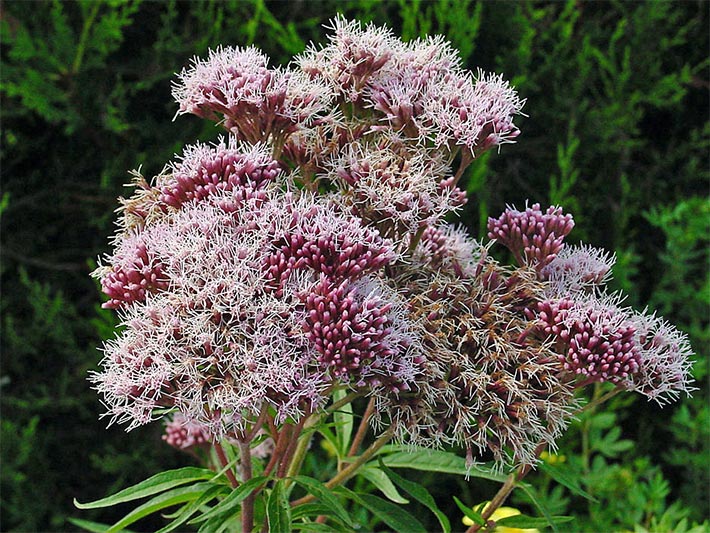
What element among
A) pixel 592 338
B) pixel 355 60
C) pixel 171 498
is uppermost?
pixel 355 60

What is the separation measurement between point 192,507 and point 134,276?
1.02 feet

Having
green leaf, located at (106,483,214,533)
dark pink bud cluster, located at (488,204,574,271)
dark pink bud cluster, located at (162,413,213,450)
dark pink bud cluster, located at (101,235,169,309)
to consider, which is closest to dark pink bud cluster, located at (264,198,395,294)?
dark pink bud cluster, located at (101,235,169,309)

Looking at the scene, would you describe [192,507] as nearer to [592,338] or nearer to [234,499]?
[234,499]

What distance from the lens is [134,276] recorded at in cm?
98

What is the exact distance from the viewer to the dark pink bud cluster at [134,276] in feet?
3.21

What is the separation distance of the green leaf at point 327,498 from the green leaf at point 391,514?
54mm

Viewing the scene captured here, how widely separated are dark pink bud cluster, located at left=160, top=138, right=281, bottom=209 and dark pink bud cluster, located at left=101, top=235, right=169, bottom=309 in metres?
0.08

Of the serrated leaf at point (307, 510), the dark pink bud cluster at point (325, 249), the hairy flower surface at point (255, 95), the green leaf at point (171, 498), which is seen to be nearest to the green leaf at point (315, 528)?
the serrated leaf at point (307, 510)

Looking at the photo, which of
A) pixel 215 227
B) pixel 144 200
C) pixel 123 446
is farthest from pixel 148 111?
pixel 215 227

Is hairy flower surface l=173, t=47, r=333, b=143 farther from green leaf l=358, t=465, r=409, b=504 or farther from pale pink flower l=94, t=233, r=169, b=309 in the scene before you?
green leaf l=358, t=465, r=409, b=504

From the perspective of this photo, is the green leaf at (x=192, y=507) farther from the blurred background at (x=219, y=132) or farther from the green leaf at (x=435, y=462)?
the blurred background at (x=219, y=132)

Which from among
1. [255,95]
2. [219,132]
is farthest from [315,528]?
[219,132]

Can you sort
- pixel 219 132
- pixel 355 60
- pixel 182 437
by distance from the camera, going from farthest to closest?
pixel 219 132 → pixel 182 437 → pixel 355 60

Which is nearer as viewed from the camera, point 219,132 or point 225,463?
point 225,463
